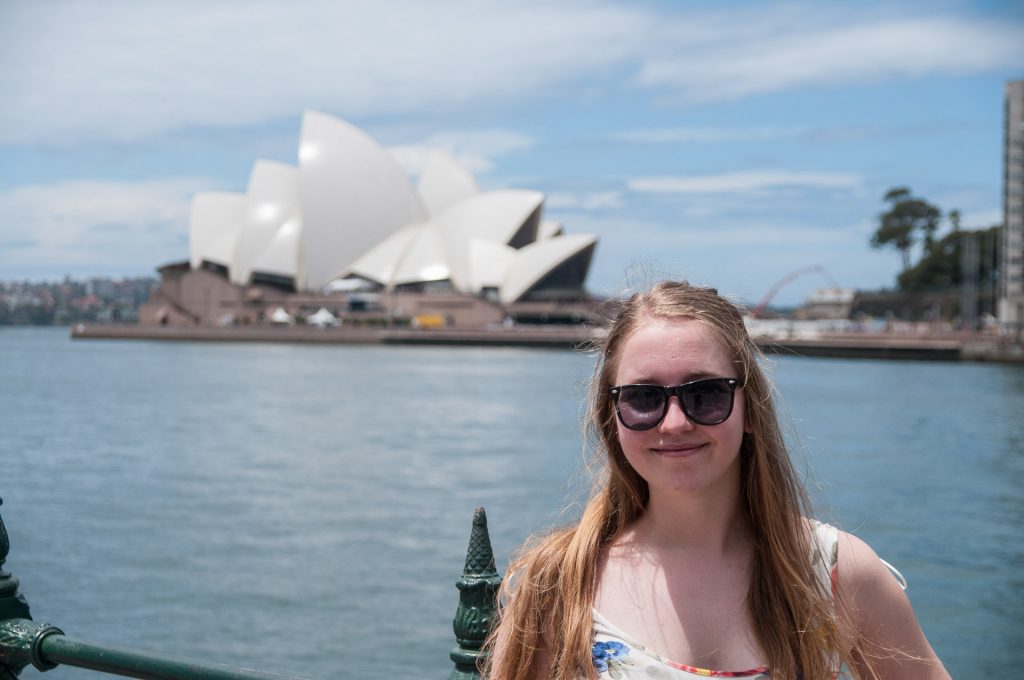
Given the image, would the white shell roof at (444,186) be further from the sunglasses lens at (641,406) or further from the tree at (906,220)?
the sunglasses lens at (641,406)

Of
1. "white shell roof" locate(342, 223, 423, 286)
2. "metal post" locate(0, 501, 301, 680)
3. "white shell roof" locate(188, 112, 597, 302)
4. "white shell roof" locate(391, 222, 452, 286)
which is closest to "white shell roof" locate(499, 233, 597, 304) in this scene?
"white shell roof" locate(188, 112, 597, 302)

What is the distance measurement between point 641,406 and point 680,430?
6cm

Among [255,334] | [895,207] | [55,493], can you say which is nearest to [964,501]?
[55,493]

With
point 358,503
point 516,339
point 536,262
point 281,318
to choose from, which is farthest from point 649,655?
point 281,318

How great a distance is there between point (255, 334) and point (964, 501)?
4261 centimetres

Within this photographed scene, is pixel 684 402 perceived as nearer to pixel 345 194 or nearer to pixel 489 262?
pixel 489 262

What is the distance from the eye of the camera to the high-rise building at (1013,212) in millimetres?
51844

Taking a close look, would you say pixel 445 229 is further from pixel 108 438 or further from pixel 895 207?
pixel 108 438

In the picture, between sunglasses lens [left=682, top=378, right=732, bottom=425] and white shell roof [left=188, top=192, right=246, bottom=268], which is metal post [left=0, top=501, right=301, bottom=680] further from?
white shell roof [left=188, top=192, right=246, bottom=268]

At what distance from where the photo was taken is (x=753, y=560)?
4.29 ft

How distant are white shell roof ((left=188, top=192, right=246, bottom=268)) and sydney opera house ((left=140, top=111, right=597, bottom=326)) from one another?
5 cm

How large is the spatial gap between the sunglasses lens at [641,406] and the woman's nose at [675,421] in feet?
0.04

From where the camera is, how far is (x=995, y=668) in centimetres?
748

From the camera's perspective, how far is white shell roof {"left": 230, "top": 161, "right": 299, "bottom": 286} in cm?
5728
